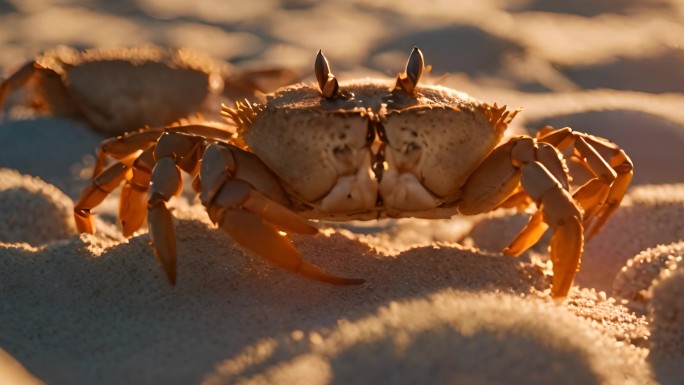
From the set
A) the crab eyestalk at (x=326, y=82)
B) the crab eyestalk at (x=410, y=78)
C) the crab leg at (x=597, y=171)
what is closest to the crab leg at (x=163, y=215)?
the crab eyestalk at (x=326, y=82)

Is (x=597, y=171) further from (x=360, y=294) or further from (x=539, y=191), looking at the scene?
(x=360, y=294)

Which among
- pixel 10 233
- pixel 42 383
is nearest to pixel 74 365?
pixel 42 383

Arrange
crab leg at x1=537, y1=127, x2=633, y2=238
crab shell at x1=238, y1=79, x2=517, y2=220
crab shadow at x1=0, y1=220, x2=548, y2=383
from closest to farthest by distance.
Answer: crab shadow at x1=0, y1=220, x2=548, y2=383
crab shell at x1=238, y1=79, x2=517, y2=220
crab leg at x1=537, y1=127, x2=633, y2=238

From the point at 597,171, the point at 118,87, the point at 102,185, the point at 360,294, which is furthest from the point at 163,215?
the point at 118,87

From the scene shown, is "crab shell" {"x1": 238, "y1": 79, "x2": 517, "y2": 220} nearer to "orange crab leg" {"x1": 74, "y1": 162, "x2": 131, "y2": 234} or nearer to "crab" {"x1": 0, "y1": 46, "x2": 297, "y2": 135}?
"orange crab leg" {"x1": 74, "y1": 162, "x2": 131, "y2": 234}

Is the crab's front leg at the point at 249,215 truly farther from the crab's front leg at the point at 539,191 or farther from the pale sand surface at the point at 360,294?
the crab's front leg at the point at 539,191

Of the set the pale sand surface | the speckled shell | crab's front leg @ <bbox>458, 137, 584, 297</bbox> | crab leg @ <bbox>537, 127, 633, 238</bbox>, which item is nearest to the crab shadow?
the pale sand surface

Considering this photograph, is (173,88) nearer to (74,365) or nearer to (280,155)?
(280,155)
